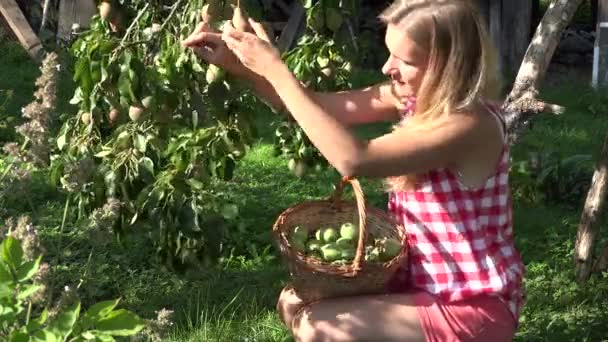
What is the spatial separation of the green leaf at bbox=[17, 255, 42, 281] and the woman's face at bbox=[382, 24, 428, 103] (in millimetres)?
1156

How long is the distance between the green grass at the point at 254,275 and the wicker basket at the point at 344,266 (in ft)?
1.92

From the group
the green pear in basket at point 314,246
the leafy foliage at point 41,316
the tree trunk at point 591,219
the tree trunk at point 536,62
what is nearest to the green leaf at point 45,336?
the leafy foliage at point 41,316

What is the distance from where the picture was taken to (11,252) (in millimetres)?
1930

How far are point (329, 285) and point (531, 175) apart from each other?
10.1 ft

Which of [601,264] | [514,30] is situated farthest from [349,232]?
[514,30]

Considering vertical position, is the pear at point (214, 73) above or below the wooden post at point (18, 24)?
below

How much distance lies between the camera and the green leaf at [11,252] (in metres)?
1.92

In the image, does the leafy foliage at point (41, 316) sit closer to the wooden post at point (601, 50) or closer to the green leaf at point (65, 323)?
the green leaf at point (65, 323)

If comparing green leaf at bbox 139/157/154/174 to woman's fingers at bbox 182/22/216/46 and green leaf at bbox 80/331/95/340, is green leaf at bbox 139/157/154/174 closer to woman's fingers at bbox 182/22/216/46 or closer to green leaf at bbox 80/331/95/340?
woman's fingers at bbox 182/22/216/46

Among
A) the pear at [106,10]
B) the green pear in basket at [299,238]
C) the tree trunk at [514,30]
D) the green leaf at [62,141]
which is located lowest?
the tree trunk at [514,30]

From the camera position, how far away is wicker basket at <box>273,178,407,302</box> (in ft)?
9.06

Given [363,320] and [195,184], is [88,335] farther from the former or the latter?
[195,184]

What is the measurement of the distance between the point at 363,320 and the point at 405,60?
711 millimetres

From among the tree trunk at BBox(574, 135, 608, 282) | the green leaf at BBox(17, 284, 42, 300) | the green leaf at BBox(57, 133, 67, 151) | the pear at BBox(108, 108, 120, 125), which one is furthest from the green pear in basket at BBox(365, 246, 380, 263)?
the tree trunk at BBox(574, 135, 608, 282)
